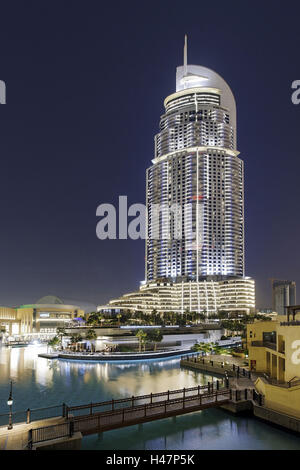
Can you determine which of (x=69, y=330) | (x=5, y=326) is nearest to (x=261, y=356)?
(x=69, y=330)

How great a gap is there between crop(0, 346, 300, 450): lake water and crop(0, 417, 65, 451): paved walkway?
323 centimetres

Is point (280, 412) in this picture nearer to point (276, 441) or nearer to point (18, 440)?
point (276, 441)

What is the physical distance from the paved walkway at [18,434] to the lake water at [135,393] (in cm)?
323

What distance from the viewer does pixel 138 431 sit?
26.3 meters

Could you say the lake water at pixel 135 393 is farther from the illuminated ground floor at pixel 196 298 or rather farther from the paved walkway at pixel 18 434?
the illuminated ground floor at pixel 196 298

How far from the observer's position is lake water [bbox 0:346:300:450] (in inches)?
965

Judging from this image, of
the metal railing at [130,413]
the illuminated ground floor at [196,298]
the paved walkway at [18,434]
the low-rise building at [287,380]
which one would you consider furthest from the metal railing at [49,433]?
the illuminated ground floor at [196,298]

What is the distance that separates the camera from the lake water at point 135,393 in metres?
24.5

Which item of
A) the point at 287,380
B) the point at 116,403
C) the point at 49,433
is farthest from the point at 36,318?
the point at 49,433

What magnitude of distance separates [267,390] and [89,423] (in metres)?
14.2

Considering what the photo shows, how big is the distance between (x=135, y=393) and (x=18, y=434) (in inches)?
830

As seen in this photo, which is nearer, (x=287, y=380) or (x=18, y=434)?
(x=18, y=434)

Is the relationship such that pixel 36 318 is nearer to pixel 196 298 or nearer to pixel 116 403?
pixel 196 298

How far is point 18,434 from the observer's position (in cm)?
2052
